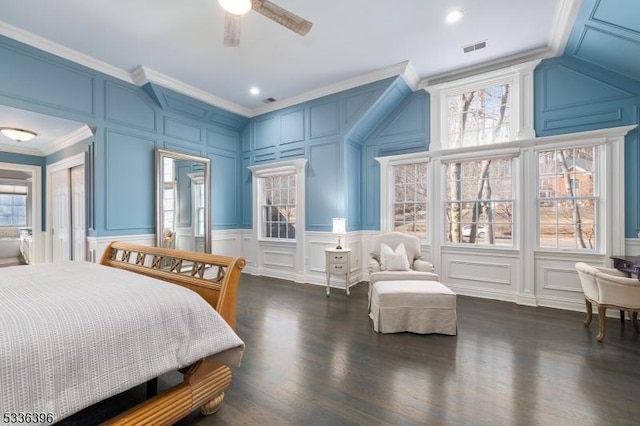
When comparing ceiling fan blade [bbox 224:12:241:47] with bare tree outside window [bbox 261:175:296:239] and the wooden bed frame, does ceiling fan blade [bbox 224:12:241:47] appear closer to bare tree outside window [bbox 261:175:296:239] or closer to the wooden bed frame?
the wooden bed frame

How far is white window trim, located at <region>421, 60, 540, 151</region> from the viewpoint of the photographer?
3830 mm

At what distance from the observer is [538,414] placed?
67.4 inches

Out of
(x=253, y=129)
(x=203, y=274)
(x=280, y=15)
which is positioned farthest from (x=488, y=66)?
(x=203, y=274)

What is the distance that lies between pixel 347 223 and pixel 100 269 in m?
3.36

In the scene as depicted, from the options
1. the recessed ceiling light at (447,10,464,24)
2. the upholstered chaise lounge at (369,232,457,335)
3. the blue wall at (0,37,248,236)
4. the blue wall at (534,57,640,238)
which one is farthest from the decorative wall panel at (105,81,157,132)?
the blue wall at (534,57,640,238)

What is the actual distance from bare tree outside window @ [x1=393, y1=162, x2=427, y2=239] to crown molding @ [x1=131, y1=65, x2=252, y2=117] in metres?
3.26

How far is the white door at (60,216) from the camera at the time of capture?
4.88m

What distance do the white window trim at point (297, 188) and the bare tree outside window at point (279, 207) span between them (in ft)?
0.33

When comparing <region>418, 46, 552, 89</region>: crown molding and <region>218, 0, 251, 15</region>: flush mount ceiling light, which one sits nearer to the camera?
<region>218, 0, 251, 15</region>: flush mount ceiling light

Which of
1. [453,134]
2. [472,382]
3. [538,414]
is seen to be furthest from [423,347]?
[453,134]

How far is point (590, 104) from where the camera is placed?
3.51 m

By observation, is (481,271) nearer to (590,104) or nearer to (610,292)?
(610,292)

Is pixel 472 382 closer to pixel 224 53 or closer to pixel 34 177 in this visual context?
pixel 224 53

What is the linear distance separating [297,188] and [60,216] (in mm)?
4336
